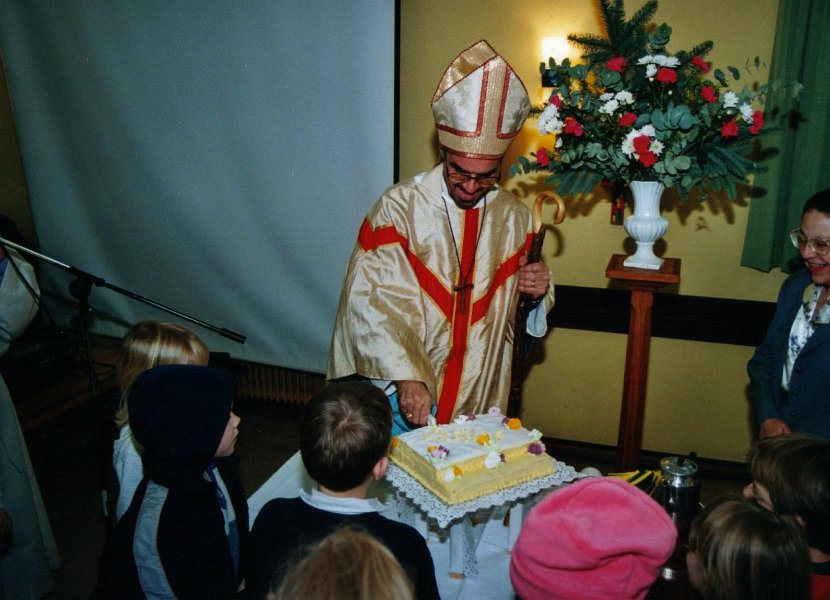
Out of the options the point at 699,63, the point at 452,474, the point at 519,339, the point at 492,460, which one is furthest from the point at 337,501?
the point at 699,63

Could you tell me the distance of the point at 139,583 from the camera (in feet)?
5.13

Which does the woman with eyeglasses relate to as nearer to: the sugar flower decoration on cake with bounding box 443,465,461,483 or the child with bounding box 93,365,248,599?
the sugar flower decoration on cake with bounding box 443,465,461,483

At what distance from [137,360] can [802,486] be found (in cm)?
185

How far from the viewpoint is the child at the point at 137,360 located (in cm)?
211

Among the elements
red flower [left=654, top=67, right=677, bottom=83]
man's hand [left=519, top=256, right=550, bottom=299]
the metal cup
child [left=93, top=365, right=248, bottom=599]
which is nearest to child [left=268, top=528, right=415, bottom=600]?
child [left=93, top=365, right=248, bottom=599]

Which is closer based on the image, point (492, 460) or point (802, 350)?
point (492, 460)

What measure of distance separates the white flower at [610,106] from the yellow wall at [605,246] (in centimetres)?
119

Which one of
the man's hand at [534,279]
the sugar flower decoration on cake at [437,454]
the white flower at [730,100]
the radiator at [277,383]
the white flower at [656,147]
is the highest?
the white flower at [730,100]

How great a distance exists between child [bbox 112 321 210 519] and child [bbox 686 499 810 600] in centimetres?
156

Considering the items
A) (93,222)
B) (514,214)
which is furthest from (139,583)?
(93,222)

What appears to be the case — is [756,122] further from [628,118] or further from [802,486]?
[802,486]

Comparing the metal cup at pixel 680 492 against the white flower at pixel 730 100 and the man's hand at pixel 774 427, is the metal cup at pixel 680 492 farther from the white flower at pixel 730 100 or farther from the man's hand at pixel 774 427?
the white flower at pixel 730 100

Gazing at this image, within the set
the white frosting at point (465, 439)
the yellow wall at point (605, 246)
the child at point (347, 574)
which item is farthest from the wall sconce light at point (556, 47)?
the child at point (347, 574)

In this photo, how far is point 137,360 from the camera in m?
2.18
